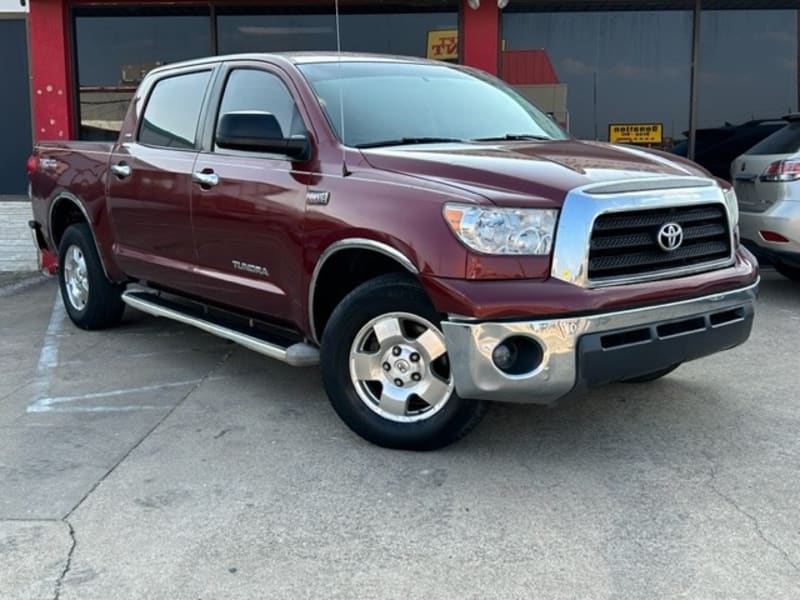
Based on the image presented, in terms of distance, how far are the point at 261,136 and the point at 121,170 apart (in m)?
1.95

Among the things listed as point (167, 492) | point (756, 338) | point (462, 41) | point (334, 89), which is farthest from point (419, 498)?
point (462, 41)

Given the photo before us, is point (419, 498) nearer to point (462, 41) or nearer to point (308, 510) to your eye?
point (308, 510)

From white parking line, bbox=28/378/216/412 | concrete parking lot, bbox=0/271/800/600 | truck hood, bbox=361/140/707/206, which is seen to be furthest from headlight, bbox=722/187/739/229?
white parking line, bbox=28/378/216/412

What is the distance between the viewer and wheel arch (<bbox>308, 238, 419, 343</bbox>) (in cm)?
401

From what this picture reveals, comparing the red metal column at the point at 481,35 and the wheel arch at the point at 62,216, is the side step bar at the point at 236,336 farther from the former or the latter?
the red metal column at the point at 481,35

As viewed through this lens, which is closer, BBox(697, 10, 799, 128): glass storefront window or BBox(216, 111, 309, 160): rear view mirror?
BBox(216, 111, 309, 160): rear view mirror

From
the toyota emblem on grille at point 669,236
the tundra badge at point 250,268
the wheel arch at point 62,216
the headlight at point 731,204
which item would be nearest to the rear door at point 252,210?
the tundra badge at point 250,268

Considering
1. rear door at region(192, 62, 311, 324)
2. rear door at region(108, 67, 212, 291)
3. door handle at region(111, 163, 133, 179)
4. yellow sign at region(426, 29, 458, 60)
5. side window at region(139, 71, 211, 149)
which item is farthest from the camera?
yellow sign at region(426, 29, 458, 60)

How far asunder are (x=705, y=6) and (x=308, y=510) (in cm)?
882

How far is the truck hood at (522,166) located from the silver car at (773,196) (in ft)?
11.0

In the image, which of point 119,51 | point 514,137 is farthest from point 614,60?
point 514,137

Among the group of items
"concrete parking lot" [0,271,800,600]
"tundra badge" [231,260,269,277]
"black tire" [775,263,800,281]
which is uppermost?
"tundra badge" [231,260,269,277]

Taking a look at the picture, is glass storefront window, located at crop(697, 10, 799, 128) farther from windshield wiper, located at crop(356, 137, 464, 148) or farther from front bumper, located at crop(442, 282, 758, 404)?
front bumper, located at crop(442, 282, 758, 404)

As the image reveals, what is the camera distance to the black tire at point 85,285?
6.59 m
